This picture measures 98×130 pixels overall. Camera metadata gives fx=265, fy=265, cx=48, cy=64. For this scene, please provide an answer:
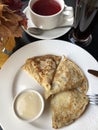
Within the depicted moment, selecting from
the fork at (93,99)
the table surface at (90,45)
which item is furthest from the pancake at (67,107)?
the table surface at (90,45)

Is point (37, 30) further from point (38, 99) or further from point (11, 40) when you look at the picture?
point (38, 99)

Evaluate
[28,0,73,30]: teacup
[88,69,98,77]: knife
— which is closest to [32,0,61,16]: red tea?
[28,0,73,30]: teacup

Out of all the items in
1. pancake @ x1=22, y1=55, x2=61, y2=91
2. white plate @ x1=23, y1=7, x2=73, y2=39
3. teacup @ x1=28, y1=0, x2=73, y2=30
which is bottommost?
pancake @ x1=22, y1=55, x2=61, y2=91

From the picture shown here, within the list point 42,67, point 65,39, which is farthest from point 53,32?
point 42,67

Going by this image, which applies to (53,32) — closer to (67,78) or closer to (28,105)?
(67,78)

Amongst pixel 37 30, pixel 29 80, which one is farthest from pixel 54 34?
pixel 29 80

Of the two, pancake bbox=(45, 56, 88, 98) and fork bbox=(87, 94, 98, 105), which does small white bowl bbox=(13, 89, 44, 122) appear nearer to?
pancake bbox=(45, 56, 88, 98)
